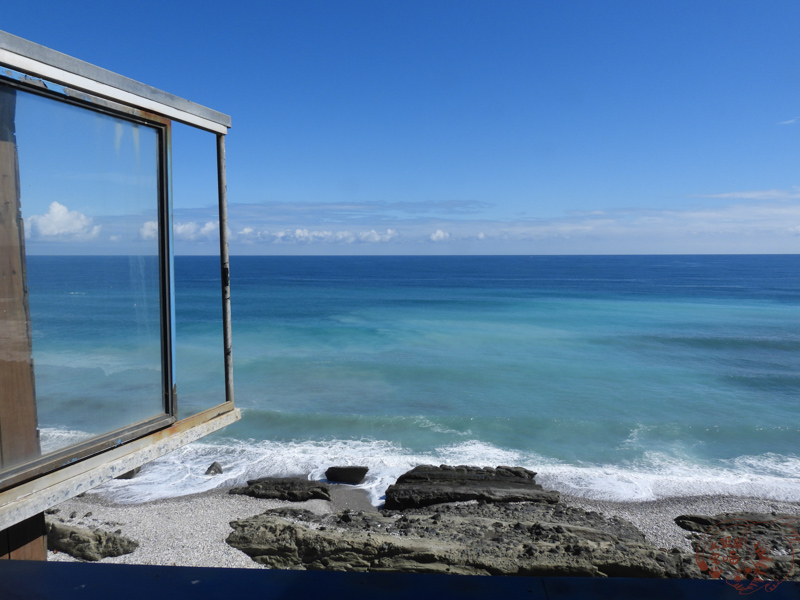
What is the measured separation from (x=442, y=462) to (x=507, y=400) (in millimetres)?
5582

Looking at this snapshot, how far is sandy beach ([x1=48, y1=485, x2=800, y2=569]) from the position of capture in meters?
6.62

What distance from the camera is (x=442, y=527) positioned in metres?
7.23

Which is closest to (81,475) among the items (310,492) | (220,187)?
(220,187)

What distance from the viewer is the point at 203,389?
1797 centimetres

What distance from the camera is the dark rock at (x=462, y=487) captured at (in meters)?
8.70

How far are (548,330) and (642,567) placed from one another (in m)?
25.5

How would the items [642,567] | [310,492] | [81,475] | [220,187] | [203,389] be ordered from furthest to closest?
[203,389] < [310,492] < [642,567] < [220,187] < [81,475]

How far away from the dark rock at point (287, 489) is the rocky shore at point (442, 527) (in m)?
0.03

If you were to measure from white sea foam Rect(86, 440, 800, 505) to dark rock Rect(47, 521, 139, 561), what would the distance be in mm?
2125

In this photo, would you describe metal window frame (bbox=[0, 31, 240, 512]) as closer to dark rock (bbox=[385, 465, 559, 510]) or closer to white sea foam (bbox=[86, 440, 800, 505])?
dark rock (bbox=[385, 465, 559, 510])

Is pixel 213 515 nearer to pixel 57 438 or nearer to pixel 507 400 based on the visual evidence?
pixel 57 438

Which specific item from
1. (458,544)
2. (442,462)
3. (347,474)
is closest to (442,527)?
(458,544)

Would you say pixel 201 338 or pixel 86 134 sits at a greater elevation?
pixel 86 134

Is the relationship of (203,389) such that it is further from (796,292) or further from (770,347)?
(796,292)
